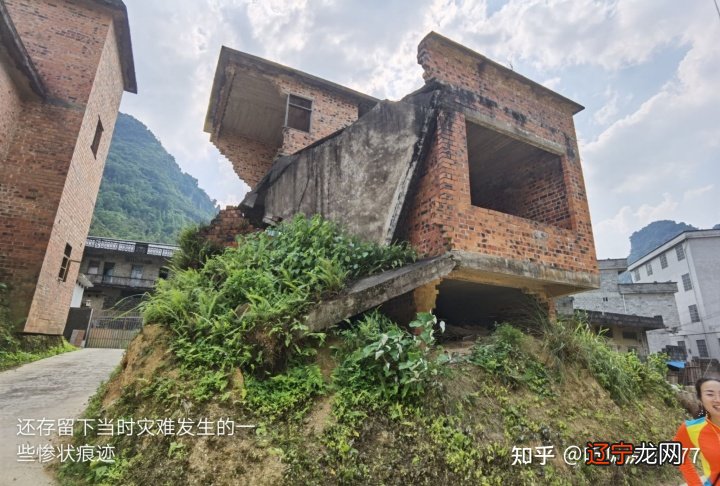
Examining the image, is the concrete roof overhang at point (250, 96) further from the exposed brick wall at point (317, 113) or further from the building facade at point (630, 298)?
the building facade at point (630, 298)

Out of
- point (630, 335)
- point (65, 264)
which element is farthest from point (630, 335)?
point (65, 264)

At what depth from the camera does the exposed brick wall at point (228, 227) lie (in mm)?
7023

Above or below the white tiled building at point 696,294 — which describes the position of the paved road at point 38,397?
below

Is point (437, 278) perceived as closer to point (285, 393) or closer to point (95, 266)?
point (285, 393)

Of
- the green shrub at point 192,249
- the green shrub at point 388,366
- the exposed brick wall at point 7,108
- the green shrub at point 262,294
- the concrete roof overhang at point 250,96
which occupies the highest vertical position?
the concrete roof overhang at point 250,96

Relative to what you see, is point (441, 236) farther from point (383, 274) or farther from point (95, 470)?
point (95, 470)

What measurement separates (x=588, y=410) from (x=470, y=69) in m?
6.01

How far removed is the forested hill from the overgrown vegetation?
111 feet

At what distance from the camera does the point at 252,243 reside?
5.68m

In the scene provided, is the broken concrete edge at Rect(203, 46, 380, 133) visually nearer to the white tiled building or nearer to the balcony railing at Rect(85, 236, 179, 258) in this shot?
the balcony railing at Rect(85, 236, 179, 258)

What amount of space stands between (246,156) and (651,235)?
379 ft

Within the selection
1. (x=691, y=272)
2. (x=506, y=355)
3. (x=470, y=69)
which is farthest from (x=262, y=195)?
(x=691, y=272)

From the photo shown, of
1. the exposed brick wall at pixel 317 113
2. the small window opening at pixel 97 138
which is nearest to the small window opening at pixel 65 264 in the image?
the small window opening at pixel 97 138

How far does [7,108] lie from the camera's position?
8.60 metres
